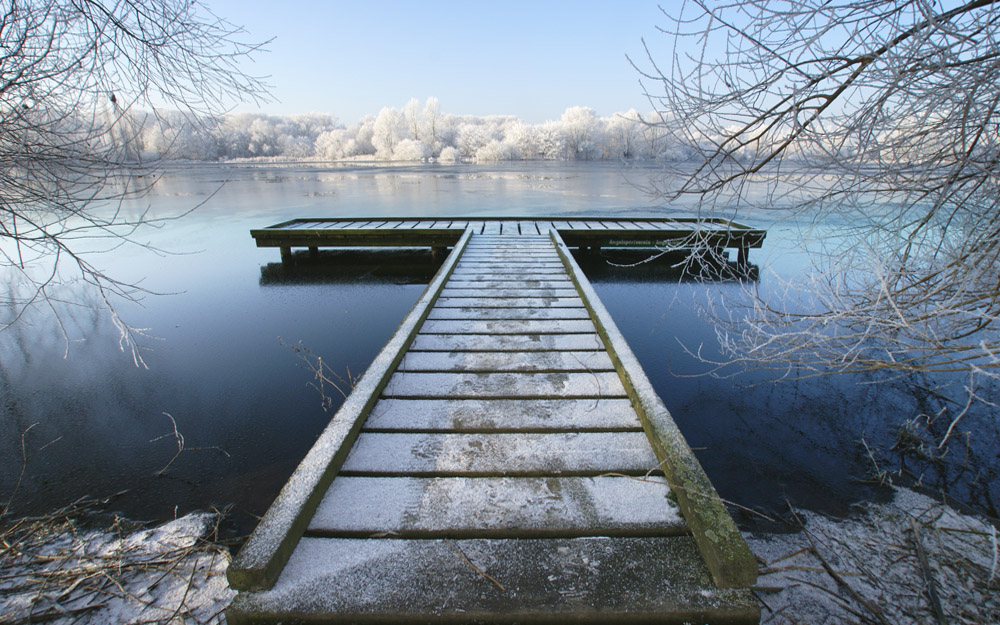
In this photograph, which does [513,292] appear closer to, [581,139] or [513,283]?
[513,283]

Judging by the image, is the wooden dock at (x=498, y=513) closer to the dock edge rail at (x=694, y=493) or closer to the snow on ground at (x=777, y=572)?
the dock edge rail at (x=694, y=493)

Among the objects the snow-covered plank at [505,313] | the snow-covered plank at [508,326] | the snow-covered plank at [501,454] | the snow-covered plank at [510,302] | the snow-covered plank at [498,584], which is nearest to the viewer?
the snow-covered plank at [498,584]

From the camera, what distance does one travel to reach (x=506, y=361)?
2691 mm

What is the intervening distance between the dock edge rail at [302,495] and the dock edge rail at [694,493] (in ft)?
3.85

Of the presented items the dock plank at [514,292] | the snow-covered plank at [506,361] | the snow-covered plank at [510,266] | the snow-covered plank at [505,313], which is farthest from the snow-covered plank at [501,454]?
the snow-covered plank at [510,266]

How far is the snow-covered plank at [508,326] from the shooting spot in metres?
3.16

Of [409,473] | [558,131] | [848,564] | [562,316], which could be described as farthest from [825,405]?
[558,131]

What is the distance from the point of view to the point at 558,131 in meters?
50.6

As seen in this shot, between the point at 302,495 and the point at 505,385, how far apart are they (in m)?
1.15

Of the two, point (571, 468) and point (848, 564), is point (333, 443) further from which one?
point (848, 564)

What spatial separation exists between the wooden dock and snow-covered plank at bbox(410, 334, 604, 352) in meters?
0.24

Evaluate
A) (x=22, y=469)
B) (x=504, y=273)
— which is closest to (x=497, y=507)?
(x=22, y=469)

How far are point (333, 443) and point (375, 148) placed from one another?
62161mm

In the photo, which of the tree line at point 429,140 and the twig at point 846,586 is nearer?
the twig at point 846,586
